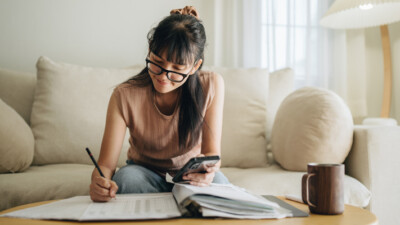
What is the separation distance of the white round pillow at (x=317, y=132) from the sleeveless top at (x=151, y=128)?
1.68 ft

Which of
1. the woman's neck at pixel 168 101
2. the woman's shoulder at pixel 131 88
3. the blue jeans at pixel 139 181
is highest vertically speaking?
the woman's shoulder at pixel 131 88

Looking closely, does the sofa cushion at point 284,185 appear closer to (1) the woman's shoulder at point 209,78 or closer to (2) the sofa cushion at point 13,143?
(1) the woman's shoulder at point 209,78

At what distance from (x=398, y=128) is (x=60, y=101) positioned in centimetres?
154

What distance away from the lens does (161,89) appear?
3.42 ft

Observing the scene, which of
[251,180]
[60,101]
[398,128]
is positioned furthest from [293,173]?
[60,101]

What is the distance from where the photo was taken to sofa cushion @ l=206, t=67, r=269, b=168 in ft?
5.87

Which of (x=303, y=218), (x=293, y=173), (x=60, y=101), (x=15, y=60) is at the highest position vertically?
(x=15, y=60)

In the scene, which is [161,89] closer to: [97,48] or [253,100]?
[253,100]

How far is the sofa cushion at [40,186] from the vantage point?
1.20 meters

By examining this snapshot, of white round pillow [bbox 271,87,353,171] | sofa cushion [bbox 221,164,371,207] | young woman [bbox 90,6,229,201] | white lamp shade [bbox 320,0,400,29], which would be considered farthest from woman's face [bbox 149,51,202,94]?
white lamp shade [bbox 320,0,400,29]

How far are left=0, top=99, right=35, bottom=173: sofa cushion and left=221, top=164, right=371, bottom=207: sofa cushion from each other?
85cm

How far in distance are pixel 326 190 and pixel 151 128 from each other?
62 centimetres

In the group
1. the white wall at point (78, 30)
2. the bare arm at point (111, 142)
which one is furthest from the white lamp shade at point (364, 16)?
the bare arm at point (111, 142)

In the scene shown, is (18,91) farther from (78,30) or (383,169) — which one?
(383,169)
